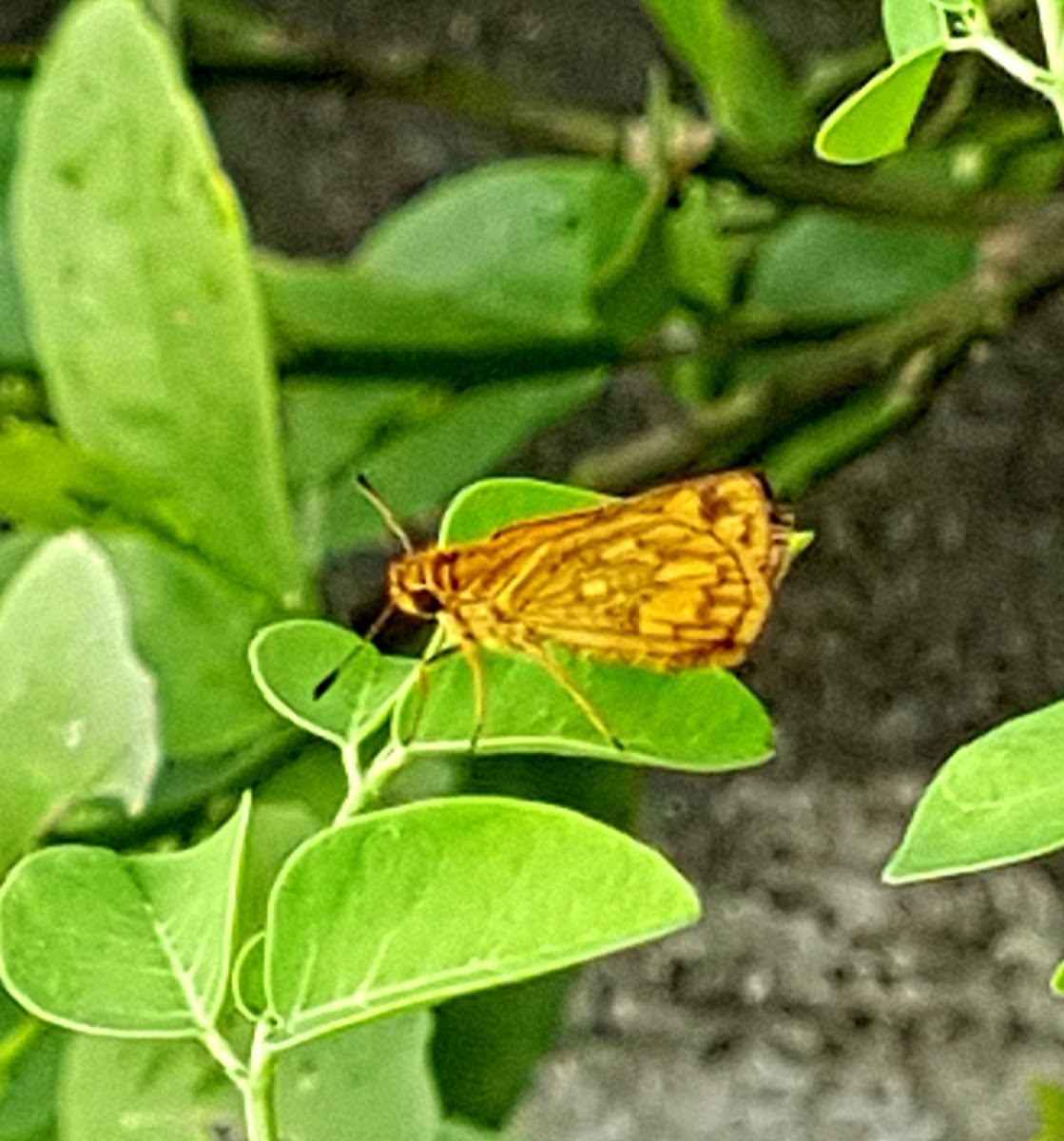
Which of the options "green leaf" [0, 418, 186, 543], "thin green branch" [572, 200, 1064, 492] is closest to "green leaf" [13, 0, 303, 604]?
"green leaf" [0, 418, 186, 543]

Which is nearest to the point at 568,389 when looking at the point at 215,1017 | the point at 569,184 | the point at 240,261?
the point at 569,184

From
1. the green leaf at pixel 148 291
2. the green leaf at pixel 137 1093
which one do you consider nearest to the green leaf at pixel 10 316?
the green leaf at pixel 148 291

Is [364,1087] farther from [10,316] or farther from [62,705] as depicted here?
[10,316]

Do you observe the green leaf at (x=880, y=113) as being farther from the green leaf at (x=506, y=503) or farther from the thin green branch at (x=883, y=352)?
the thin green branch at (x=883, y=352)

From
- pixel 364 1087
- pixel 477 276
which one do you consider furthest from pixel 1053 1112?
pixel 477 276

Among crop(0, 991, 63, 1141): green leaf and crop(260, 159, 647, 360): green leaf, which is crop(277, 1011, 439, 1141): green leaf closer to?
crop(0, 991, 63, 1141): green leaf

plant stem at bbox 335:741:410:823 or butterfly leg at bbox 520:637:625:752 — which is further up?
plant stem at bbox 335:741:410:823

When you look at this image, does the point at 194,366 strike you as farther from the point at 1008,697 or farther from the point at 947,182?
the point at 1008,697
